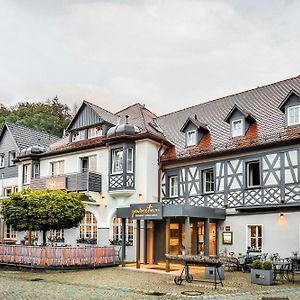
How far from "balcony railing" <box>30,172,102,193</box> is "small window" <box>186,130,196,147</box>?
508cm

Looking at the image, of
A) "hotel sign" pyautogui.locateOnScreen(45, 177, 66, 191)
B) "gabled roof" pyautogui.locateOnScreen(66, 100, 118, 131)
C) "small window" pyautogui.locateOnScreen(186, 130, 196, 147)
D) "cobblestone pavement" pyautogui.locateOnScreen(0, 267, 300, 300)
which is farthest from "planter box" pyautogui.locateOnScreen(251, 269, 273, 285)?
"gabled roof" pyautogui.locateOnScreen(66, 100, 118, 131)

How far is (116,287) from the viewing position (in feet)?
48.3

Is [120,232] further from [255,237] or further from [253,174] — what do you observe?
[253,174]

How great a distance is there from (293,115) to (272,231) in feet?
16.5

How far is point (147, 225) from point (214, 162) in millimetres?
4518

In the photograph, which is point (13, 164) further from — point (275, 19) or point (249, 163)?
point (275, 19)

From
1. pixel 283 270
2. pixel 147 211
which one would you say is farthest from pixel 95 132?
pixel 283 270

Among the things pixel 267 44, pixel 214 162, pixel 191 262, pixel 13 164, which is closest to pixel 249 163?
pixel 214 162

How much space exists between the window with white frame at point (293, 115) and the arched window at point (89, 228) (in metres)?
11.5

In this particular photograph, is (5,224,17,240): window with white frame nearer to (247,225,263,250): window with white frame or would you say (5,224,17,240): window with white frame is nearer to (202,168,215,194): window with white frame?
(202,168,215,194): window with white frame

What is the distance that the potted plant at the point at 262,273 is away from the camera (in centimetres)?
1558

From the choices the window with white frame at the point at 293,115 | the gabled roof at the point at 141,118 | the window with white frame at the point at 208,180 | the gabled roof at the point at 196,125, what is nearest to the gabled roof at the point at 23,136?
the gabled roof at the point at 141,118

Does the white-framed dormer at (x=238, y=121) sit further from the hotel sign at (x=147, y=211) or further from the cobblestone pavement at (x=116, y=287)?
the cobblestone pavement at (x=116, y=287)

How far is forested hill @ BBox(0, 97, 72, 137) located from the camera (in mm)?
54531
